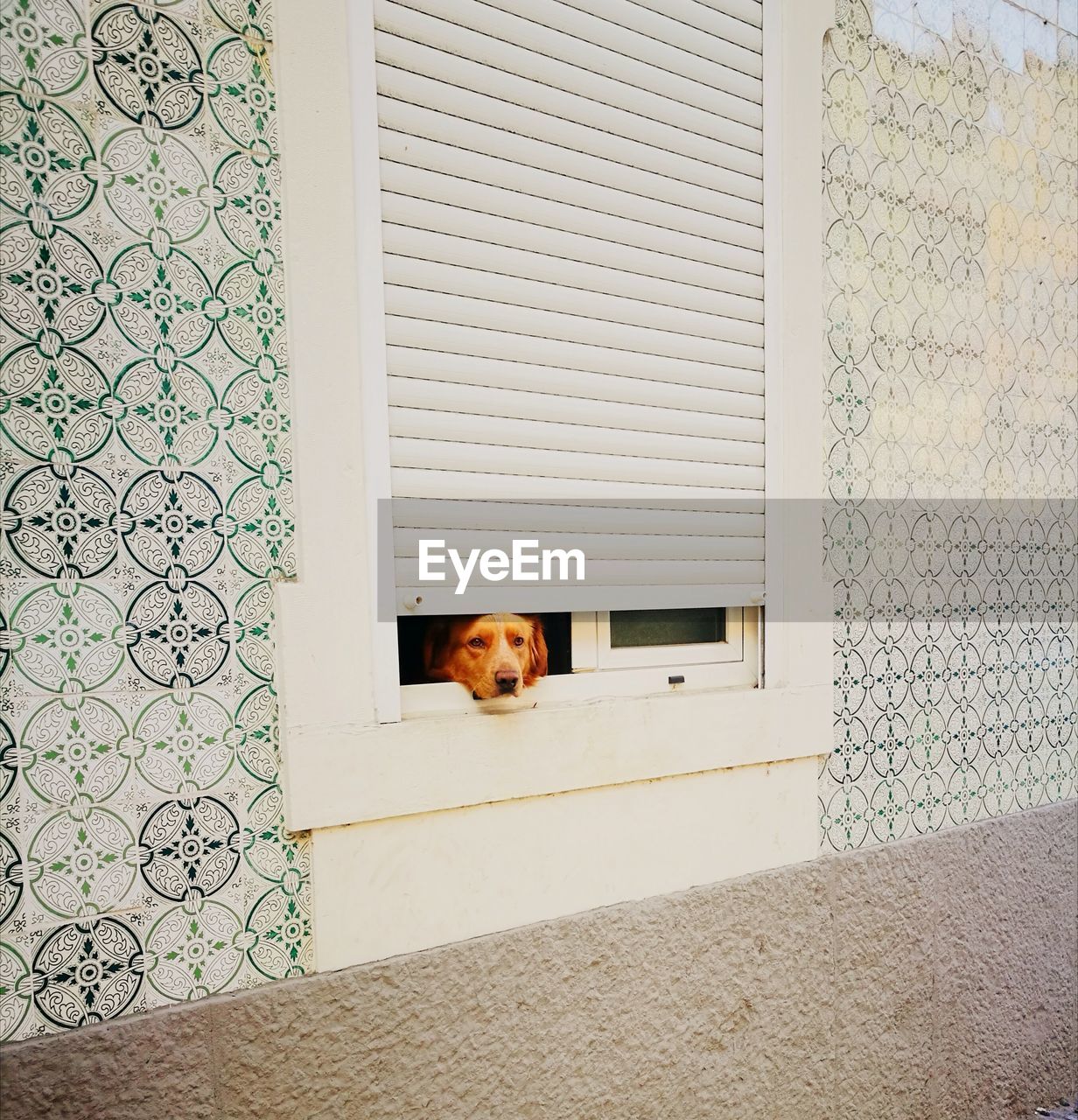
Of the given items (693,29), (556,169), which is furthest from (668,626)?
(693,29)

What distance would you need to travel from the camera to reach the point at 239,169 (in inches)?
67.1

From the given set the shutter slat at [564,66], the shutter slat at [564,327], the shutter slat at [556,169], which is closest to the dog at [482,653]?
the shutter slat at [564,327]

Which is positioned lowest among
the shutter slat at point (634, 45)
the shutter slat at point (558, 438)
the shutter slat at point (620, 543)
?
the shutter slat at point (620, 543)

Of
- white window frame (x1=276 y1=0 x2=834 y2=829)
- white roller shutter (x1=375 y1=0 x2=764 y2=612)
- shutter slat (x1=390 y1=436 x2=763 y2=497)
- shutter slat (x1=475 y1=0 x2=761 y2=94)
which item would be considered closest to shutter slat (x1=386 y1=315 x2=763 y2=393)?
white roller shutter (x1=375 y1=0 x2=764 y2=612)

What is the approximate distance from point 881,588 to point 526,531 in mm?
1536

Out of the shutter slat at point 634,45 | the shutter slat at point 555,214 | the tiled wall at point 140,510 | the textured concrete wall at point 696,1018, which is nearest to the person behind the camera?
the tiled wall at point 140,510

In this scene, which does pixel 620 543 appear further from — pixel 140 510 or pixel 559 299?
pixel 140 510

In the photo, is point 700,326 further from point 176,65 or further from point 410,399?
point 176,65

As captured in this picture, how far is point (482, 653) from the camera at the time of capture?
201cm

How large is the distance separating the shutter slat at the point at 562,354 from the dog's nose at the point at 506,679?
877 mm

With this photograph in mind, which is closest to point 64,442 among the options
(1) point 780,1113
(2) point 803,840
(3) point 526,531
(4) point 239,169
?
(4) point 239,169

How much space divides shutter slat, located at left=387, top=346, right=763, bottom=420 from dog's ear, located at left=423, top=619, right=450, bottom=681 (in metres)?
0.63

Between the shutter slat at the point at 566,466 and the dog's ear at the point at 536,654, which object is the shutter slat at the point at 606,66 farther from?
the dog's ear at the point at 536,654

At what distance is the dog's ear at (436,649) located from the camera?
80.5 inches
